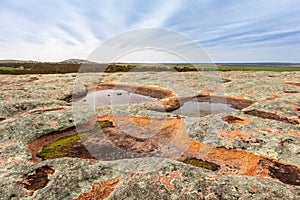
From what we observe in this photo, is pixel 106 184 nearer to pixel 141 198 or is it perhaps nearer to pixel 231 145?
pixel 141 198

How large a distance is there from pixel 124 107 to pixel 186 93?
17.9 metres

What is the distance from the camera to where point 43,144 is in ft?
69.0

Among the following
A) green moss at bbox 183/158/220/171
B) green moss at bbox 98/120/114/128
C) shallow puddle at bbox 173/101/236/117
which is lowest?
green moss at bbox 183/158/220/171

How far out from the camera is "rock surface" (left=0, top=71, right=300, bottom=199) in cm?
1250

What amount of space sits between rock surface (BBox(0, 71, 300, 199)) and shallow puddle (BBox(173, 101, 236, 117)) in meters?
4.61

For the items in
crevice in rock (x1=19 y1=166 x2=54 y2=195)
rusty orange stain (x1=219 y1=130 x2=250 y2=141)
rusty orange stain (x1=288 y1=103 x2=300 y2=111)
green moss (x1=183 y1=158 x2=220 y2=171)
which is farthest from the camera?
rusty orange stain (x1=288 y1=103 x2=300 y2=111)

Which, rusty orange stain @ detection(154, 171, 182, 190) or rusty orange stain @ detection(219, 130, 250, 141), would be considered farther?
rusty orange stain @ detection(219, 130, 250, 141)

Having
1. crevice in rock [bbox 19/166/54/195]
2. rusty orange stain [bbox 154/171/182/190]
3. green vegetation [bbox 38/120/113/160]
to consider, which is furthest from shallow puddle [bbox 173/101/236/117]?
crevice in rock [bbox 19/166/54/195]

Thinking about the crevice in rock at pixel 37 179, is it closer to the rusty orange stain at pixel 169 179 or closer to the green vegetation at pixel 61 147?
the green vegetation at pixel 61 147

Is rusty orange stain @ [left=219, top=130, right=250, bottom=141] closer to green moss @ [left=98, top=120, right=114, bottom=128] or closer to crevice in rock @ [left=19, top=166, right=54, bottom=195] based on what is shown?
green moss @ [left=98, top=120, right=114, bottom=128]

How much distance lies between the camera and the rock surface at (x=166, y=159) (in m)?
12.5

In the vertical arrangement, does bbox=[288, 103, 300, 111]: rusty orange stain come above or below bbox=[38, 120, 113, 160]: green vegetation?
above

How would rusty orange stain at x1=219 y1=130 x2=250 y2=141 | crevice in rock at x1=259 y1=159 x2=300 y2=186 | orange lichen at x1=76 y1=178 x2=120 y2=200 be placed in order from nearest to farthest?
orange lichen at x1=76 y1=178 x2=120 y2=200 → crevice in rock at x1=259 y1=159 x2=300 y2=186 → rusty orange stain at x1=219 y1=130 x2=250 y2=141

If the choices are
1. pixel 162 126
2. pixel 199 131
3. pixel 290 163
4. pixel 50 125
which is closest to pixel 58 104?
pixel 50 125
